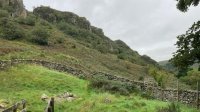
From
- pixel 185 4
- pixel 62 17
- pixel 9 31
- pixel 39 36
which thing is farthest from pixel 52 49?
pixel 62 17

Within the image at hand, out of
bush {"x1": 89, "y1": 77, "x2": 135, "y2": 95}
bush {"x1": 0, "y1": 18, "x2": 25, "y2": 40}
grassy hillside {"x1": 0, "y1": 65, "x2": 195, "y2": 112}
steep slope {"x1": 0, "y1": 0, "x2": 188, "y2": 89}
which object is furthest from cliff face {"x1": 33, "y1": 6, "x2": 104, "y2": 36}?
bush {"x1": 89, "y1": 77, "x2": 135, "y2": 95}

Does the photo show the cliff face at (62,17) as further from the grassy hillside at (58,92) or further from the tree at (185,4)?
the tree at (185,4)

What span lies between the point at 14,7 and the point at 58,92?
77305 millimetres

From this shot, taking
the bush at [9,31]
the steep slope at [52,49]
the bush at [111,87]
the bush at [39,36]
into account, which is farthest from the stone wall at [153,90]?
the bush at [39,36]

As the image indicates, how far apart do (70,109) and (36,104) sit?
2.61 meters

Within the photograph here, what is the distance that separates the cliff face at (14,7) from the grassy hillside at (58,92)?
61914 mm

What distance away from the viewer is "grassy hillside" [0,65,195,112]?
26883 mm

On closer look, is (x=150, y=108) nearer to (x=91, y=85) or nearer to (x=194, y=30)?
(x=194, y=30)

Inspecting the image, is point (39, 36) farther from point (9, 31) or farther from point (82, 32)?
point (82, 32)

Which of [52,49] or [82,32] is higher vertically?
[82,32]

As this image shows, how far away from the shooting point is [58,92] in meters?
35.6

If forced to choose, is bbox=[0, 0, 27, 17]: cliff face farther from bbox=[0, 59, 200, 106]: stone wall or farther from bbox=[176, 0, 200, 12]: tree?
bbox=[176, 0, 200, 12]: tree

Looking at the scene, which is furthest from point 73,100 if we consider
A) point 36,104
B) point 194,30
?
point 194,30

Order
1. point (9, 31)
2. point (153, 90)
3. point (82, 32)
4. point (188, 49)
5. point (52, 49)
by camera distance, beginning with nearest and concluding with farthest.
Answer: point (188, 49)
point (153, 90)
point (52, 49)
point (9, 31)
point (82, 32)
